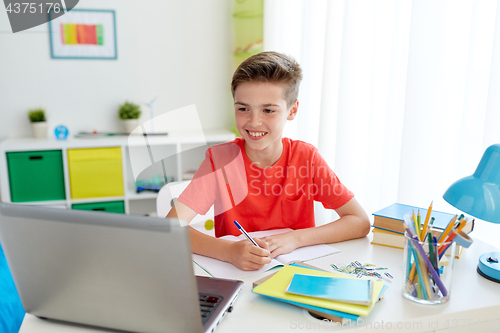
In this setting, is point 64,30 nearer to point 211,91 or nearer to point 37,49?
point 37,49

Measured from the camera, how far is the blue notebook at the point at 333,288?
0.71 m

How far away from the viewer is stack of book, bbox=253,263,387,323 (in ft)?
2.26

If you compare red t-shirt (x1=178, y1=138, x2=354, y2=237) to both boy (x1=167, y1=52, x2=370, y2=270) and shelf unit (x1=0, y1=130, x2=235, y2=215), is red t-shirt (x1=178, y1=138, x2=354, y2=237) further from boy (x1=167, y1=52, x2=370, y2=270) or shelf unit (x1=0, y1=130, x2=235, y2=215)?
shelf unit (x1=0, y1=130, x2=235, y2=215)

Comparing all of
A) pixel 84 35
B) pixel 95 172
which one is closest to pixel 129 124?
pixel 95 172

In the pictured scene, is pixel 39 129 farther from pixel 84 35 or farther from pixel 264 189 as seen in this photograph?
pixel 264 189

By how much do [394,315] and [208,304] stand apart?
33cm

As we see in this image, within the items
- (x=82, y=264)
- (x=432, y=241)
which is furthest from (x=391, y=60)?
(x=82, y=264)

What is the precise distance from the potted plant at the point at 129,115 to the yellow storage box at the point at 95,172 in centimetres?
34

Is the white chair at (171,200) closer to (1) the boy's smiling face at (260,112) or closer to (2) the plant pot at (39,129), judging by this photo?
(1) the boy's smiling face at (260,112)

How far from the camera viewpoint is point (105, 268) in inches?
23.2

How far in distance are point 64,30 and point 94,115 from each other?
645 millimetres

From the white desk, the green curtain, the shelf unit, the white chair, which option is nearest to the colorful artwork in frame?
the shelf unit

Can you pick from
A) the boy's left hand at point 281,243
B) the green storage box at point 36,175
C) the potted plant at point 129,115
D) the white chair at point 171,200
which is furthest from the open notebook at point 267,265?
the potted plant at point 129,115

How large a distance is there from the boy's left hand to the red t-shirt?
0.94 feet
